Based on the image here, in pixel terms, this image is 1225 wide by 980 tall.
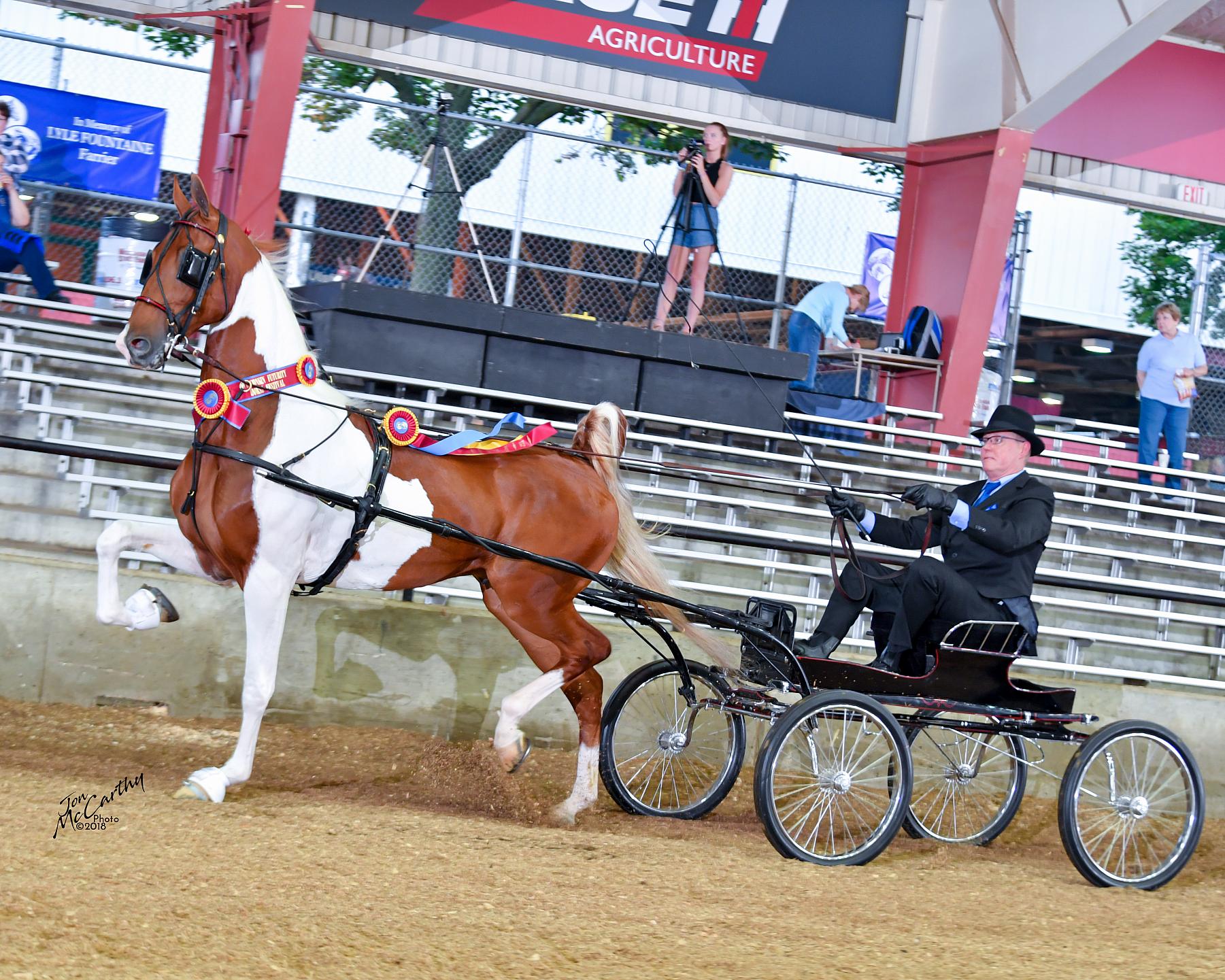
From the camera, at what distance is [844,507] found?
543cm

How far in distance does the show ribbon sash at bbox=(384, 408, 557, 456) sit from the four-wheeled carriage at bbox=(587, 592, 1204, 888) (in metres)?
0.86

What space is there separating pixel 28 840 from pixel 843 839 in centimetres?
341

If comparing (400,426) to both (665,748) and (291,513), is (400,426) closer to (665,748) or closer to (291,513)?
(291,513)

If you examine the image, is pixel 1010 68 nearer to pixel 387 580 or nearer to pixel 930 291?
pixel 930 291

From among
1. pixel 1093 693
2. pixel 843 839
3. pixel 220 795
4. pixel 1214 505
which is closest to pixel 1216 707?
pixel 1093 693

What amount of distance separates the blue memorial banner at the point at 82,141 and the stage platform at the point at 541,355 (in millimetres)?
2419

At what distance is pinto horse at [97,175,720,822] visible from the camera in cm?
502

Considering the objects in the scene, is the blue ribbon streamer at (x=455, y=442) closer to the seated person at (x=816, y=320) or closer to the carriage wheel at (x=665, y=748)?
the carriage wheel at (x=665, y=748)

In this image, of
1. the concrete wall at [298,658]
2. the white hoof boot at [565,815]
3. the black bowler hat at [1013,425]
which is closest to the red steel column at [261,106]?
the concrete wall at [298,658]

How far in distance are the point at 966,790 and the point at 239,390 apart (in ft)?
13.1

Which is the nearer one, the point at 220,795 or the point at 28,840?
the point at 28,840

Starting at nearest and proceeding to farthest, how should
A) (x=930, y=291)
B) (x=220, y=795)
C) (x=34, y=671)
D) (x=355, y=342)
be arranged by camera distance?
(x=220, y=795) → (x=34, y=671) → (x=355, y=342) → (x=930, y=291)

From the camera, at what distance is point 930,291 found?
12578mm

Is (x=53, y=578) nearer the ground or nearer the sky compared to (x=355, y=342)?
nearer the ground
